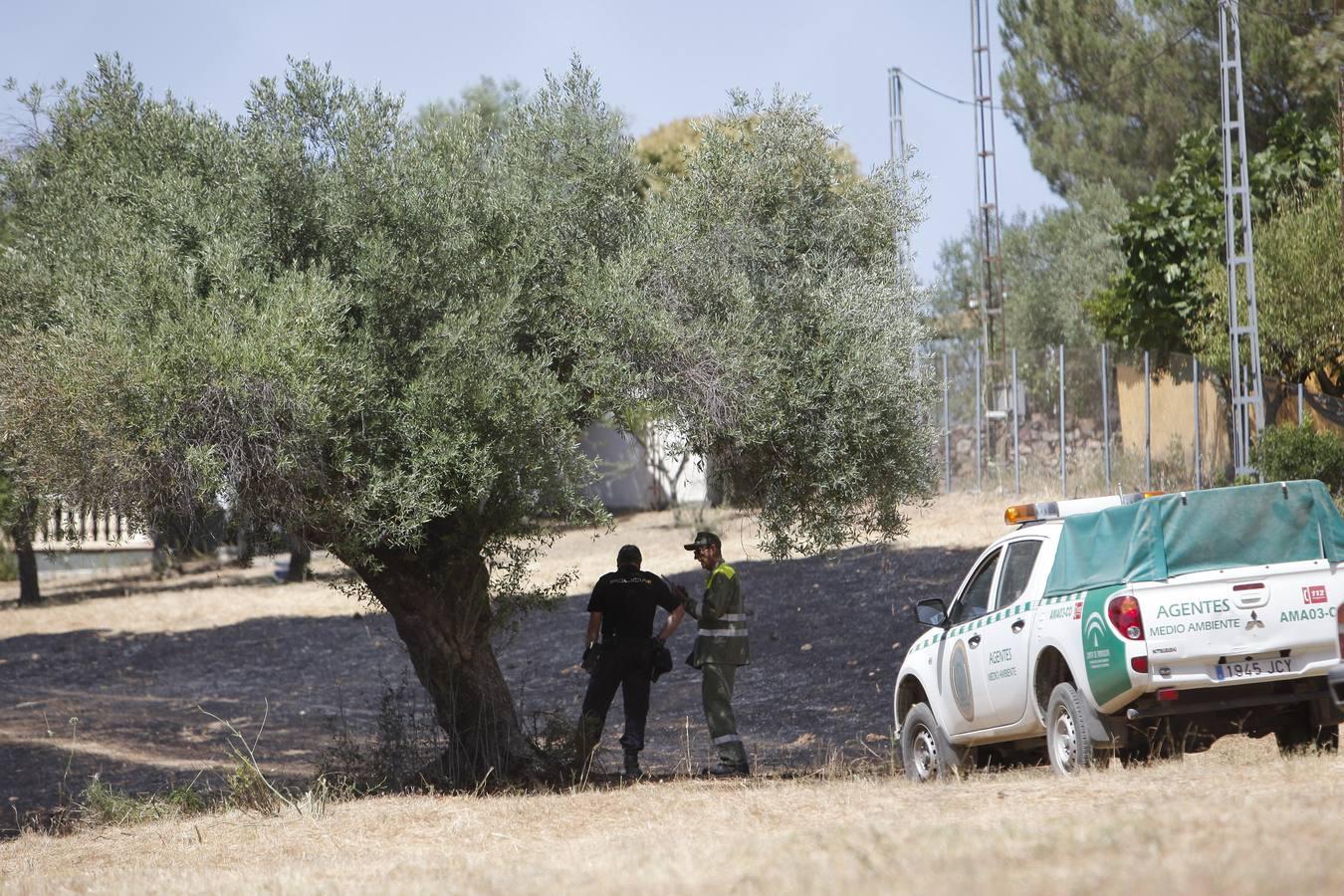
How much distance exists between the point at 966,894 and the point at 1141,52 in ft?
93.5

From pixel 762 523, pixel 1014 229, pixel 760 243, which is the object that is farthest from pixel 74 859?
pixel 1014 229

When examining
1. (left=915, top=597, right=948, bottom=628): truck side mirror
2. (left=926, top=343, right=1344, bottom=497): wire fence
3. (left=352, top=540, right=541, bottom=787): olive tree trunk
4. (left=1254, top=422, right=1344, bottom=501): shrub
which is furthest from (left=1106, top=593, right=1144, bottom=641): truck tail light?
(left=926, top=343, right=1344, bottom=497): wire fence

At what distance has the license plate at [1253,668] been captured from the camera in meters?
7.27

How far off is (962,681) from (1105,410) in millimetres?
14270

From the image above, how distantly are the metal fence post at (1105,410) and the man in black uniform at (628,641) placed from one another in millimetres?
12536

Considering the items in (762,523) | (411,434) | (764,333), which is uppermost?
(764,333)

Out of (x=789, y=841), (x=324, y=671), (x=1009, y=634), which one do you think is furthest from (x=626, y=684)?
(x=324, y=671)

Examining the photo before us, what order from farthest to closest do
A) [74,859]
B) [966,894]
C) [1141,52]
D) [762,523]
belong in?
[1141,52]
[762,523]
[74,859]
[966,894]

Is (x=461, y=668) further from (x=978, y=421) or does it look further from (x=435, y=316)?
(x=978, y=421)

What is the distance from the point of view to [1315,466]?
17812mm

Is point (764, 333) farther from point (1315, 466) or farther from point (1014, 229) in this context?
point (1014, 229)

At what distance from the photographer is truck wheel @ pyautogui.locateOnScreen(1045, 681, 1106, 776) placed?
7.58 m

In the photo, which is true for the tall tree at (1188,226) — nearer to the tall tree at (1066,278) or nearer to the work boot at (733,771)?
the tall tree at (1066,278)

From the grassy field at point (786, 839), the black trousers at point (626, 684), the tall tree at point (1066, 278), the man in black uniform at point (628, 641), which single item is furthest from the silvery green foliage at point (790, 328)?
the tall tree at point (1066, 278)
